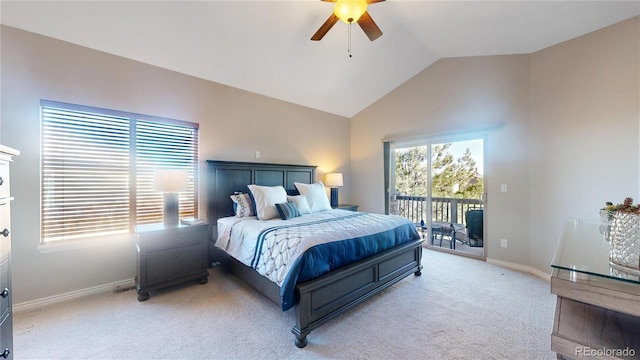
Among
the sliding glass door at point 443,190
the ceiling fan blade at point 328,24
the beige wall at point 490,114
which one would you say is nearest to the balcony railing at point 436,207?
the sliding glass door at point 443,190

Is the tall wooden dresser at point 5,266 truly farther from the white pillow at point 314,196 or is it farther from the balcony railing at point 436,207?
the balcony railing at point 436,207

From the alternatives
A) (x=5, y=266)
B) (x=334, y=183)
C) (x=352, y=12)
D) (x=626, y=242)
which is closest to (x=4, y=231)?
(x=5, y=266)

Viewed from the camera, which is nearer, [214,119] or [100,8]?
[100,8]

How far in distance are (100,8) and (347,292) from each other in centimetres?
352

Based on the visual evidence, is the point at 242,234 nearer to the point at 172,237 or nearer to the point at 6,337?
the point at 172,237

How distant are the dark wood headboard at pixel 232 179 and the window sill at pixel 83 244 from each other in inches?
37.3

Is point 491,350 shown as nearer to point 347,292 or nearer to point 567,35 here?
point 347,292

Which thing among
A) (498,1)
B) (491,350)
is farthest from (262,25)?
(491,350)

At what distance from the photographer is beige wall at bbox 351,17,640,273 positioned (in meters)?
2.50

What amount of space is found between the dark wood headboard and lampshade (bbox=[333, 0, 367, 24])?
7.90 feet

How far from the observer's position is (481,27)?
3.01m

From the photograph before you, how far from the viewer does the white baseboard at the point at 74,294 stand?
2320 millimetres

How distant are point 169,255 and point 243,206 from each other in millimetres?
984

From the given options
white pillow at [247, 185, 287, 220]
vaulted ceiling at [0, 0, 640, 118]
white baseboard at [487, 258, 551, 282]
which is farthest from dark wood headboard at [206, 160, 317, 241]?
white baseboard at [487, 258, 551, 282]
